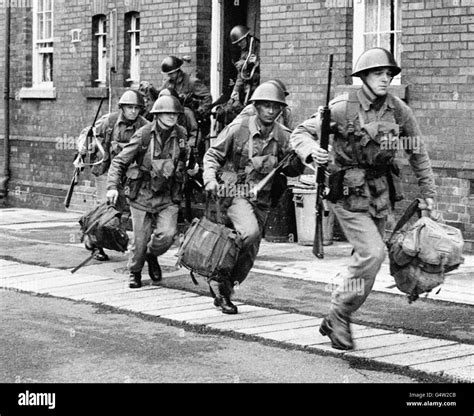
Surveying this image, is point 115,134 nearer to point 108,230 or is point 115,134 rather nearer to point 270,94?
point 108,230

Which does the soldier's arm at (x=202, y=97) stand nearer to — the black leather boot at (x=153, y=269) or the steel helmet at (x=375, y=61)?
the black leather boot at (x=153, y=269)

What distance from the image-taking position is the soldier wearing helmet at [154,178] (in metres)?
11.1

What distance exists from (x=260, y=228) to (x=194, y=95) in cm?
633

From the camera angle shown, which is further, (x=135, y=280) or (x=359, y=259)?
(x=135, y=280)

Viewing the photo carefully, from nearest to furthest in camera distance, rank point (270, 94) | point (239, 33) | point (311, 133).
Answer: point (311, 133)
point (270, 94)
point (239, 33)

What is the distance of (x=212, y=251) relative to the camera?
30.8ft

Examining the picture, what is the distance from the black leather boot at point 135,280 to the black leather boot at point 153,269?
0.19m

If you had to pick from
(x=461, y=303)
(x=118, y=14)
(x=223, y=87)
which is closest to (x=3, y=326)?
(x=461, y=303)

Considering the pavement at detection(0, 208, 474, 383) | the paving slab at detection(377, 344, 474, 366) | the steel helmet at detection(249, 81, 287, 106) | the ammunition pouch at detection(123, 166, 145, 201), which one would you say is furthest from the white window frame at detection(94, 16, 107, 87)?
the paving slab at detection(377, 344, 474, 366)

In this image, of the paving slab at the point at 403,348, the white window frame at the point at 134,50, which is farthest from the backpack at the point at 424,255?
the white window frame at the point at 134,50

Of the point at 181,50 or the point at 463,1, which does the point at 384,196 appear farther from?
the point at 181,50

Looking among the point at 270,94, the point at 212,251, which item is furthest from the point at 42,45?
the point at 212,251

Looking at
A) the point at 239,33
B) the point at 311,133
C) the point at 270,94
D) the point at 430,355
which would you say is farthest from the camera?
the point at 239,33

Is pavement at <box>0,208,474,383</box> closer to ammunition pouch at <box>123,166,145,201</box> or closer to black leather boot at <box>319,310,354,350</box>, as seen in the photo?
black leather boot at <box>319,310,354,350</box>
